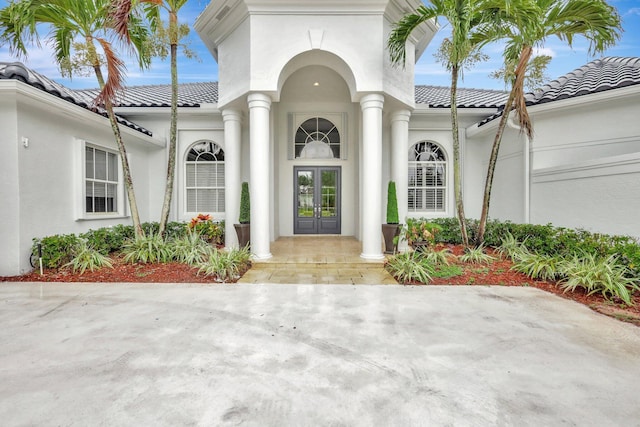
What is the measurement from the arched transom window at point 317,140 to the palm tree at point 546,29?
17.5ft

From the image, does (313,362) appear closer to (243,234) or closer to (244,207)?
(243,234)

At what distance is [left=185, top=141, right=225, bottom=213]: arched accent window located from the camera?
1045 centimetres

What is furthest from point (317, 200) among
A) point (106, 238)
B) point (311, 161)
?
point (106, 238)

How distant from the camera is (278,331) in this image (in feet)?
11.7

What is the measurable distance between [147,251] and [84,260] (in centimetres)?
108

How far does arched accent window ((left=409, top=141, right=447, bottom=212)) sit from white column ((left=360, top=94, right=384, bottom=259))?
3.80m

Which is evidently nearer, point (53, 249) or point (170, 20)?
point (53, 249)

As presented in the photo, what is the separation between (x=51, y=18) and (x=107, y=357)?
653 cm

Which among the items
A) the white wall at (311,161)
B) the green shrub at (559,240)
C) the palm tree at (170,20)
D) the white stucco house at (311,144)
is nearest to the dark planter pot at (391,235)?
the white stucco house at (311,144)

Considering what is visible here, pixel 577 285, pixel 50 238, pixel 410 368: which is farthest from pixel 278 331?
pixel 50 238

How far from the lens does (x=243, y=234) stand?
7770mm

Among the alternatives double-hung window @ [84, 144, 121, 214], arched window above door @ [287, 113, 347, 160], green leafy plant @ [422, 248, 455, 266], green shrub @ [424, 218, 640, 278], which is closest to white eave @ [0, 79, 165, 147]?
double-hung window @ [84, 144, 121, 214]

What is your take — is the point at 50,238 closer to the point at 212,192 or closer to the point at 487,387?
the point at 212,192

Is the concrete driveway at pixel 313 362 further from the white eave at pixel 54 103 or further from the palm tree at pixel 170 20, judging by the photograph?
the palm tree at pixel 170 20
